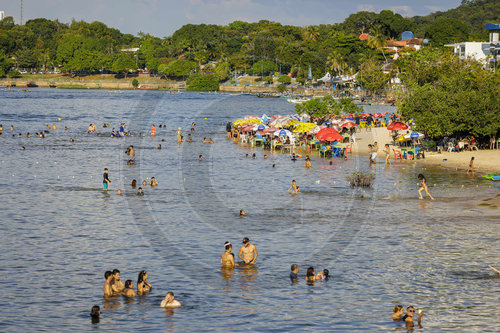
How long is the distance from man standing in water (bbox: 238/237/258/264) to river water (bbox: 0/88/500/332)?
422mm

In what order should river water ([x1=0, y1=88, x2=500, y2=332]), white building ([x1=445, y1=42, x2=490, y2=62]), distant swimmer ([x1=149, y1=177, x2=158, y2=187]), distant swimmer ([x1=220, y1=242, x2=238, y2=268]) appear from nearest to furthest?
1. river water ([x1=0, y1=88, x2=500, y2=332])
2. distant swimmer ([x1=220, y1=242, x2=238, y2=268])
3. distant swimmer ([x1=149, y1=177, x2=158, y2=187])
4. white building ([x1=445, y1=42, x2=490, y2=62])

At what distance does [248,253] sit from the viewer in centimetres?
2708

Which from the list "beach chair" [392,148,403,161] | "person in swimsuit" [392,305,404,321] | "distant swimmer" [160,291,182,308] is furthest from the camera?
"beach chair" [392,148,403,161]

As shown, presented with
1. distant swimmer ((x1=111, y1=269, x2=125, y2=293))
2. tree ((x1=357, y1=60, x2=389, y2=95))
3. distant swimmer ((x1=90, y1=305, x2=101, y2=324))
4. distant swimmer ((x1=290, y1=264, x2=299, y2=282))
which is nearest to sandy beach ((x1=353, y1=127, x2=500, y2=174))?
distant swimmer ((x1=290, y1=264, x2=299, y2=282))

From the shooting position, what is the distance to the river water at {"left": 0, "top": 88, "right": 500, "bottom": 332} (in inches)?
871

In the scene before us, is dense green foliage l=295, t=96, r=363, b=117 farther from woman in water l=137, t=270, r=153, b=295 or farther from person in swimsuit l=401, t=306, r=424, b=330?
person in swimsuit l=401, t=306, r=424, b=330

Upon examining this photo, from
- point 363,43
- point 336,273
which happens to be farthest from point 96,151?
point 363,43

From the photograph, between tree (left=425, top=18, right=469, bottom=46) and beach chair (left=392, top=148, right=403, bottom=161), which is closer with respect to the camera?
beach chair (left=392, top=148, right=403, bottom=161)

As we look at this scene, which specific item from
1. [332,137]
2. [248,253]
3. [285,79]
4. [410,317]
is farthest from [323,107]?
[285,79]

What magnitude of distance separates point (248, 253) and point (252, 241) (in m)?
3.96

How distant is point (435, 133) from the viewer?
5872cm

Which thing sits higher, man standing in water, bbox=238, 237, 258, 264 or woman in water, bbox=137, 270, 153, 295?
man standing in water, bbox=238, 237, 258, 264

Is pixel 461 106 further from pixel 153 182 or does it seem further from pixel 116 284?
pixel 116 284

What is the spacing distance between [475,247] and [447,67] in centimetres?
5748
